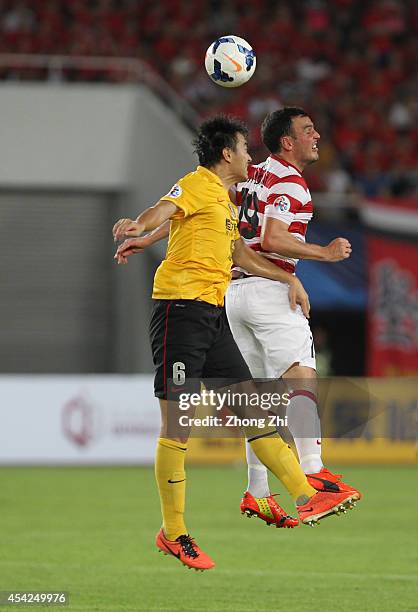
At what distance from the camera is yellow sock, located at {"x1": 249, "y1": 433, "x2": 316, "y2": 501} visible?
702 cm

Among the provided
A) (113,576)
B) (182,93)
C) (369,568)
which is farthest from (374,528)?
(182,93)

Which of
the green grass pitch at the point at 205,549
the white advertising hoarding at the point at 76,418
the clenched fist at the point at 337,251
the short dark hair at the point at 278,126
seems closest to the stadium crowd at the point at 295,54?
the white advertising hoarding at the point at 76,418

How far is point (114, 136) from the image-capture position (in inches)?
784

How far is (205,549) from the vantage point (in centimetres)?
1084

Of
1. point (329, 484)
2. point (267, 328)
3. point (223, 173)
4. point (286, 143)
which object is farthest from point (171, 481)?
point (286, 143)

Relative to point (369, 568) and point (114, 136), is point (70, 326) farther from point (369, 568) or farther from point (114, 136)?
point (369, 568)

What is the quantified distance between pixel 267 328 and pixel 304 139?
41.7 inches

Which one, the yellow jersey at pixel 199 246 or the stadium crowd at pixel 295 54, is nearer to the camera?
the yellow jersey at pixel 199 246

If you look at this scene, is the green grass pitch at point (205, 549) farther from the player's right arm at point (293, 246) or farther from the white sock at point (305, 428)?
the player's right arm at point (293, 246)

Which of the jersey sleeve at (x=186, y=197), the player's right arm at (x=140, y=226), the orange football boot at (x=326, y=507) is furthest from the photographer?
the jersey sleeve at (x=186, y=197)

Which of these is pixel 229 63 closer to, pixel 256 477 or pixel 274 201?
pixel 274 201

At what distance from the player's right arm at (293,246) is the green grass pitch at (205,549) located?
221 cm

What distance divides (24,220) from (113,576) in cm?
1191

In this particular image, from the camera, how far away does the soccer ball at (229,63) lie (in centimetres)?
739
